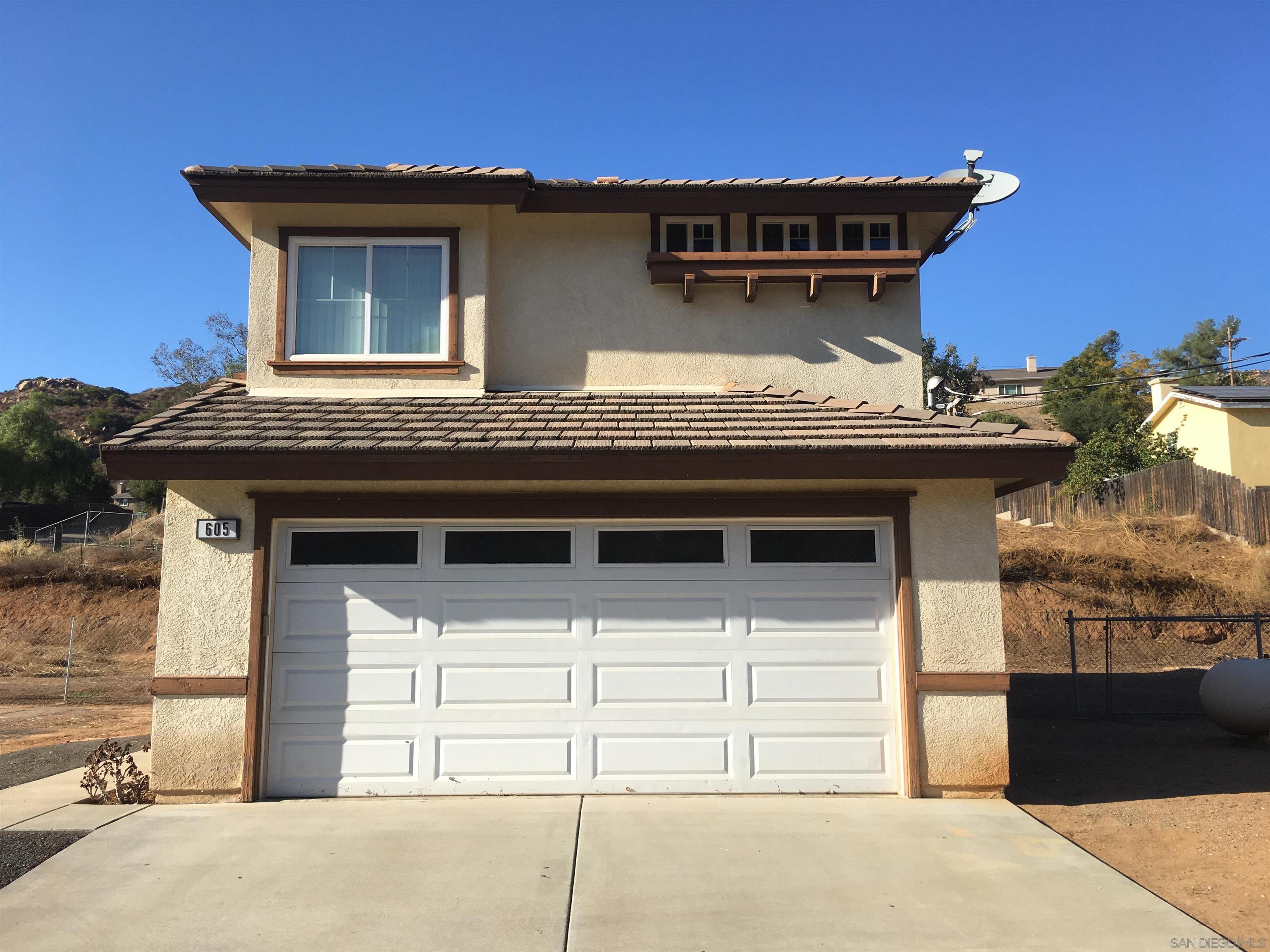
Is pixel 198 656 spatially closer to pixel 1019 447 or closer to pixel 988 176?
pixel 1019 447

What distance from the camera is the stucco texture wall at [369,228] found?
8570 millimetres

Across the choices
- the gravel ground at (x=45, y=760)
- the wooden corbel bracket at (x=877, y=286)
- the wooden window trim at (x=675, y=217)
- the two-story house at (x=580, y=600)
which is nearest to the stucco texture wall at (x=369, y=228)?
the two-story house at (x=580, y=600)

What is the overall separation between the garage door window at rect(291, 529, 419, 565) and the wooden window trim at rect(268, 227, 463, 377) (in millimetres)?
2054

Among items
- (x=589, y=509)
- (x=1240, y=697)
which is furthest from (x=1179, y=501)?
(x=589, y=509)

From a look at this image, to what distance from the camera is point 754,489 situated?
23.3 ft

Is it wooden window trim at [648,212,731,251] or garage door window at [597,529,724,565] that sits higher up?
wooden window trim at [648,212,731,251]

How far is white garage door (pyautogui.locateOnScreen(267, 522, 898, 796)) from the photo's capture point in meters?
6.95

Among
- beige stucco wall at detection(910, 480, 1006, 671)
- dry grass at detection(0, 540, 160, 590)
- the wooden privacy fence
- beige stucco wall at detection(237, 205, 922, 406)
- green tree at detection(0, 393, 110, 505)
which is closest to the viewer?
beige stucco wall at detection(910, 480, 1006, 671)

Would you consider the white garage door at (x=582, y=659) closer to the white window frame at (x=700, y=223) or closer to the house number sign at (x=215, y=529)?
the house number sign at (x=215, y=529)

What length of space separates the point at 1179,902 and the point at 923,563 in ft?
9.31

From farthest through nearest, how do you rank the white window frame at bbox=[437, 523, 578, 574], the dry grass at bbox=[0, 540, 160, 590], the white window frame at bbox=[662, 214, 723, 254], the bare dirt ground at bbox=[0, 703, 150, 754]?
1. the dry grass at bbox=[0, 540, 160, 590]
2. the bare dirt ground at bbox=[0, 703, 150, 754]
3. the white window frame at bbox=[662, 214, 723, 254]
4. the white window frame at bbox=[437, 523, 578, 574]

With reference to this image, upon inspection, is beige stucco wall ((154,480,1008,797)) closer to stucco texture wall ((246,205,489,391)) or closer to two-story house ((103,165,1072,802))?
two-story house ((103,165,1072,802))

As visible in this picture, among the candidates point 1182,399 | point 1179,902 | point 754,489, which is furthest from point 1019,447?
point 1182,399

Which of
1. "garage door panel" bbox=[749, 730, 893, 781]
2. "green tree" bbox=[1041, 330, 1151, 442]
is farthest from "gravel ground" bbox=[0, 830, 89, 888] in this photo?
"green tree" bbox=[1041, 330, 1151, 442]
